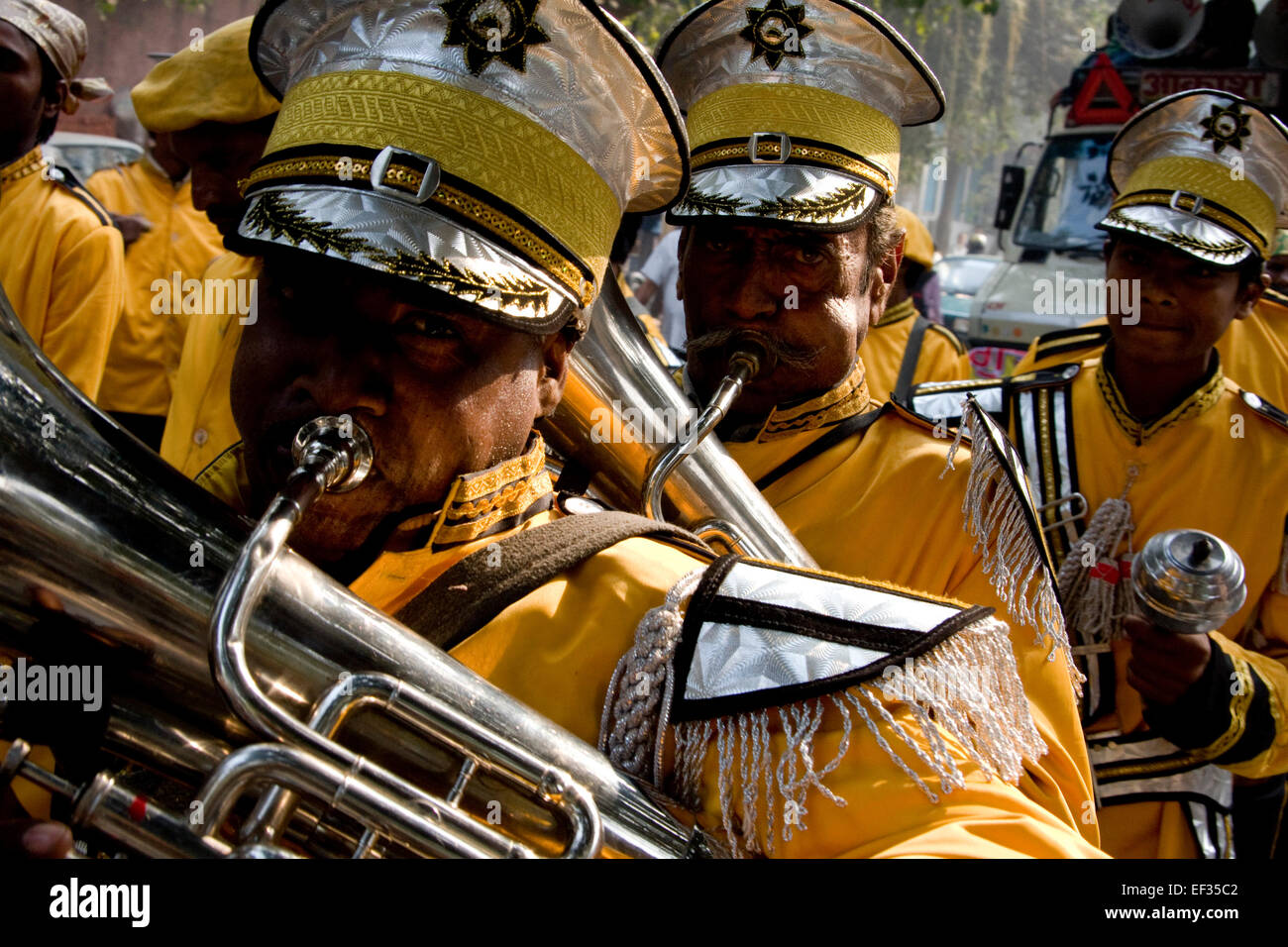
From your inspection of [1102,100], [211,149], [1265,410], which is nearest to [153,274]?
[211,149]

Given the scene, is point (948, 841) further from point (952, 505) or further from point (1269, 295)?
point (1269, 295)

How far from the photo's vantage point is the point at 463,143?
5.13 feet

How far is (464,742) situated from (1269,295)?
451cm

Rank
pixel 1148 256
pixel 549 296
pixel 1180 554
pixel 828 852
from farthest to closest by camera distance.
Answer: pixel 1148 256 → pixel 1180 554 → pixel 549 296 → pixel 828 852

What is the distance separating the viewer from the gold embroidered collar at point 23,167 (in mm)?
3924

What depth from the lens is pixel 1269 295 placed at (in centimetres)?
482

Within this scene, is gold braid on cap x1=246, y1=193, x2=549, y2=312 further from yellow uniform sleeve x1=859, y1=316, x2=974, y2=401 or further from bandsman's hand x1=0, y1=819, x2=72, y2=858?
yellow uniform sleeve x1=859, y1=316, x2=974, y2=401

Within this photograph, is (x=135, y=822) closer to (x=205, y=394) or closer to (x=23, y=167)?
(x=205, y=394)

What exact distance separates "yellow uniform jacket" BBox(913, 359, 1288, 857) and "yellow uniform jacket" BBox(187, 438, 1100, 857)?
1.51m

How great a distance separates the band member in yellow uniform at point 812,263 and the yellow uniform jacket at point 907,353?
2.85 metres

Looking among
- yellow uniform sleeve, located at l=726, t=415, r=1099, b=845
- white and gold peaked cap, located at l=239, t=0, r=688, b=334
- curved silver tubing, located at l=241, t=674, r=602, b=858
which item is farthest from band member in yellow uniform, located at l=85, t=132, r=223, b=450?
curved silver tubing, located at l=241, t=674, r=602, b=858

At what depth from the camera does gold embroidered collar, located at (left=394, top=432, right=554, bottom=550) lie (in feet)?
5.43

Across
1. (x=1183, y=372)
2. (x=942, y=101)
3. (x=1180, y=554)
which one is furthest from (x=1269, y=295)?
(x=1180, y=554)

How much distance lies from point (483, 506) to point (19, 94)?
9.65ft
